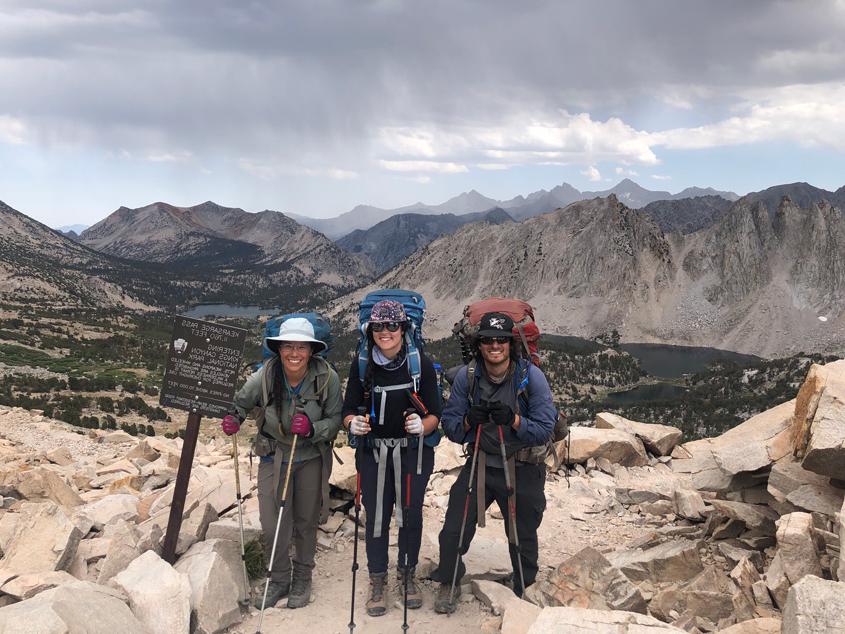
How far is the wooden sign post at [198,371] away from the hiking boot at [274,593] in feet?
4.01

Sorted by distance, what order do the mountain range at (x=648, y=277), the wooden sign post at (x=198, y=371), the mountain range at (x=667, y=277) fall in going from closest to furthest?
the wooden sign post at (x=198, y=371) < the mountain range at (x=648, y=277) < the mountain range at (x=667, y=277)

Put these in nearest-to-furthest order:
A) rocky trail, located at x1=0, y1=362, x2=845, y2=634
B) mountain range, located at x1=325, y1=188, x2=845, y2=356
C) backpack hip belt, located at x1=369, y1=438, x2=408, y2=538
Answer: rocky trail, located at x1=0, y1=362, x2=845, y2=634, backpack hip belt, located at x1=369, y1=438, x2=408, y2=538, mountain range, located at x1=325, y1=188, x2=845, y2=356

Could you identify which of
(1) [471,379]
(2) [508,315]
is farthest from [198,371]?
(2) [508,315]

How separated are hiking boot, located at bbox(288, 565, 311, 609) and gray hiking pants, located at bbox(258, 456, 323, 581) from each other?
3.5 inches

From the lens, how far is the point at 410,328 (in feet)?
18.9

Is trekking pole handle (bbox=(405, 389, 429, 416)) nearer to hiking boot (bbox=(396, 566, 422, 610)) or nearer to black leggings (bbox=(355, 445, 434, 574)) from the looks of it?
black leggings (bbox=(355, 445, 434, 574))

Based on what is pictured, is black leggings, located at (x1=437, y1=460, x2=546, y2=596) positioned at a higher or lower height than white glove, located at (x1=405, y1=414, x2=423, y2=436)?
lower

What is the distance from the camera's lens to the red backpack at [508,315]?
5960mm

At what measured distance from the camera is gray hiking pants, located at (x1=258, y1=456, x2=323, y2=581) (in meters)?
6.10

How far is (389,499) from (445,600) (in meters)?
1.25

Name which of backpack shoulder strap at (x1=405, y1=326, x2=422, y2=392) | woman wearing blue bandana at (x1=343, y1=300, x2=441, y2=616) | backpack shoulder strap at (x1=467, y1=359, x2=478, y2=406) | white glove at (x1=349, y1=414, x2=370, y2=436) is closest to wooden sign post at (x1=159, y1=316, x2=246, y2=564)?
woman wearing blue bandana at (x1=343, y1=300, x2=441, y2=616)

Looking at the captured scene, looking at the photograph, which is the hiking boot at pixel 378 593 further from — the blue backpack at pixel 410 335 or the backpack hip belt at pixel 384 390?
the backpack hip belt at pixel 384 390

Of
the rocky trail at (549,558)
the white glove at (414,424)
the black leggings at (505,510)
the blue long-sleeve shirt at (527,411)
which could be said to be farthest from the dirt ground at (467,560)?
the white glove at (414,424)

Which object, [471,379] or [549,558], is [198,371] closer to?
[471,379]
